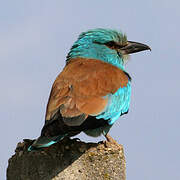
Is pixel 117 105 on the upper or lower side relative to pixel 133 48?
lower

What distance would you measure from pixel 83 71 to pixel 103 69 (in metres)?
0.35

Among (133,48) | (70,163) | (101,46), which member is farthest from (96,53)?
(70,163)

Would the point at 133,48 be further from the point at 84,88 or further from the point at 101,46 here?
the point at 84,88

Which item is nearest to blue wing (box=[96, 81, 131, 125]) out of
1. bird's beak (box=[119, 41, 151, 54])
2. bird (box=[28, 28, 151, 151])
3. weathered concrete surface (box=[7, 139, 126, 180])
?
bird (box=[28, 28, 151, 151])

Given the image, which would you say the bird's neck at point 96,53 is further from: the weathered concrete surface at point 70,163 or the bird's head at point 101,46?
the weathered concrete surface at point 70,163

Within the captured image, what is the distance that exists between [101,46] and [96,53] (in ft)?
0.59

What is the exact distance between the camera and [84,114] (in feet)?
18.9

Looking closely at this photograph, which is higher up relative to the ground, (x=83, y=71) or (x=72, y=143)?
(x=83, y=71)

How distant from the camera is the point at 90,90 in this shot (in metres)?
6.31

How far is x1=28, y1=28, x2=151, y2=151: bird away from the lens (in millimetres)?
5586

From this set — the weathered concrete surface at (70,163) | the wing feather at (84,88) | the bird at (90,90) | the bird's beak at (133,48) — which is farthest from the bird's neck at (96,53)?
the weathered concrete surface at (70,163)

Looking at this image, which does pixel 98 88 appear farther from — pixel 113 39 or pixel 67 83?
pixel 113 39

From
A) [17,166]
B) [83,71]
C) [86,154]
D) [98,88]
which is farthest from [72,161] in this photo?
[83,71]

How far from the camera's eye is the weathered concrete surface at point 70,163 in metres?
4.86
